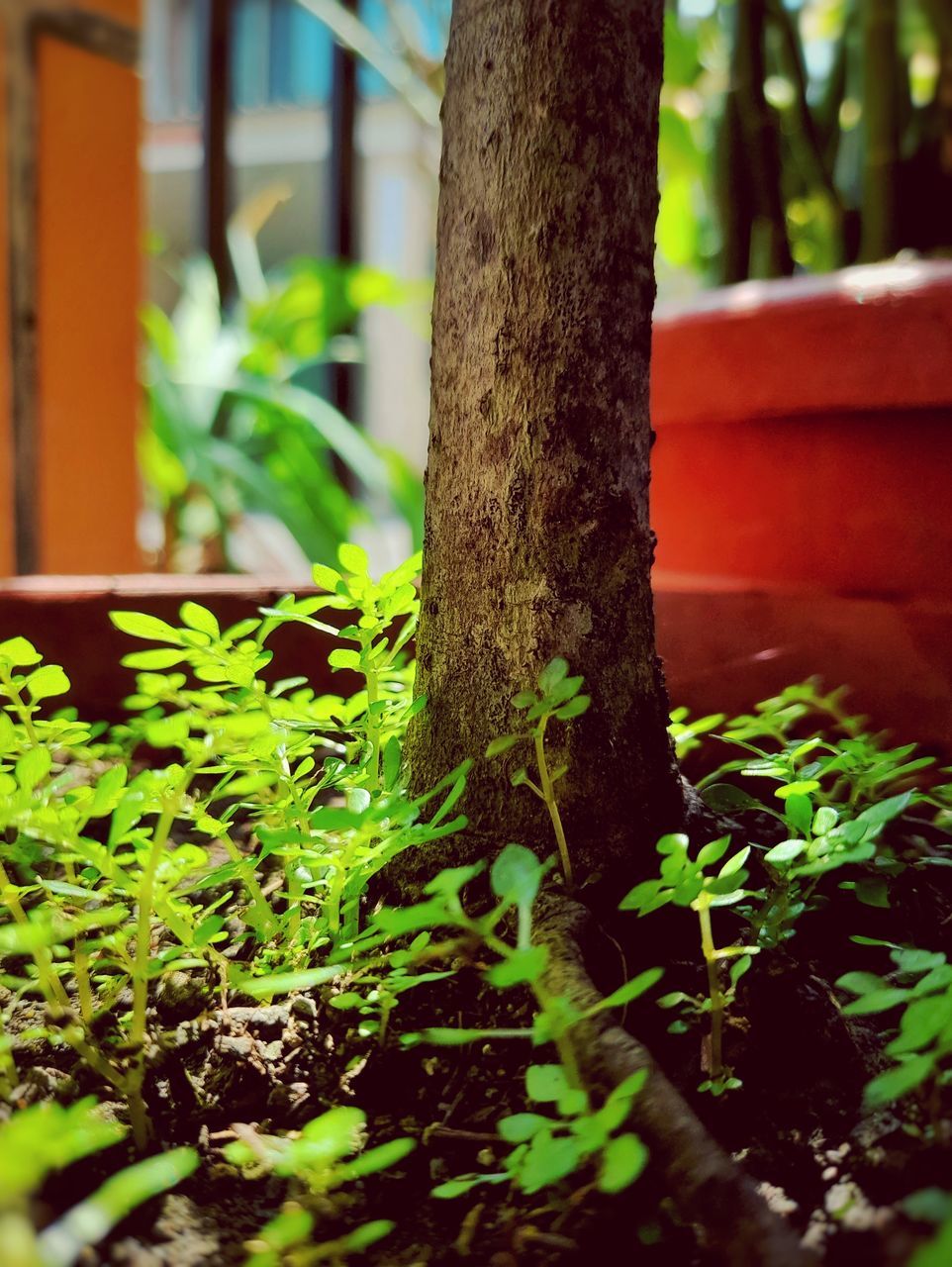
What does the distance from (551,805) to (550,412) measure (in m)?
0.24

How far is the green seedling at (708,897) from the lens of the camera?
19.7 inches

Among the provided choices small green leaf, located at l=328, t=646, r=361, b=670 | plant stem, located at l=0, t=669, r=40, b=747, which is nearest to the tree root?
small green leaf, located at l=328, t=646, r=361, b=670

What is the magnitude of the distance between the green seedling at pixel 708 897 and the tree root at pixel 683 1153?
55 mm

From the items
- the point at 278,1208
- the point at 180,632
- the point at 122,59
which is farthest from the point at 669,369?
the point at 122,59

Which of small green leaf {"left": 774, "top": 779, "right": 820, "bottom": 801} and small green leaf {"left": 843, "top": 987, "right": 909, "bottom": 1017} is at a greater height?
small green leaf {"left": 774, "top": 779, "right": 820, "bottom": 801}

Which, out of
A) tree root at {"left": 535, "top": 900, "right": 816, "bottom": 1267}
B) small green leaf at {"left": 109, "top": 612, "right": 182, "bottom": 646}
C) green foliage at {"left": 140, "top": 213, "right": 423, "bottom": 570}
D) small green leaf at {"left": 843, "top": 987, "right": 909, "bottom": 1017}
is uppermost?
green foliage at {"left": 140, "top": 213, "right": 423, "bottom": 570}

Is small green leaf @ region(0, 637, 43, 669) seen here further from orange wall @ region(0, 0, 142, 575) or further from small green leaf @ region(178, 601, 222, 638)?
orange wall @ region(0, 0, 142, 575)

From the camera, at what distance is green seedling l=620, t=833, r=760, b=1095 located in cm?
50

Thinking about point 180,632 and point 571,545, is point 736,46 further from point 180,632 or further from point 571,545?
point 180,632

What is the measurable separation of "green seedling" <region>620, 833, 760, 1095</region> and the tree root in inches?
2.2

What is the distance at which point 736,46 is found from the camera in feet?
5.58

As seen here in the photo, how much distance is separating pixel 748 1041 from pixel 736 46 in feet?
5.53

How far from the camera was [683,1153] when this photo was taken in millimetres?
432

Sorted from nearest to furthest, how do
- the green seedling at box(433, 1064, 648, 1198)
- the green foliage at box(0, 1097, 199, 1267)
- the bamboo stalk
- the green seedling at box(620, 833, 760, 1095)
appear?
the green foliage at box(0, 1097, 199, 1267), the green seedling at box(433, 1064, 648, 1198), the green seedling at box(620, 833, 760, 1095), the bamboo stalk
